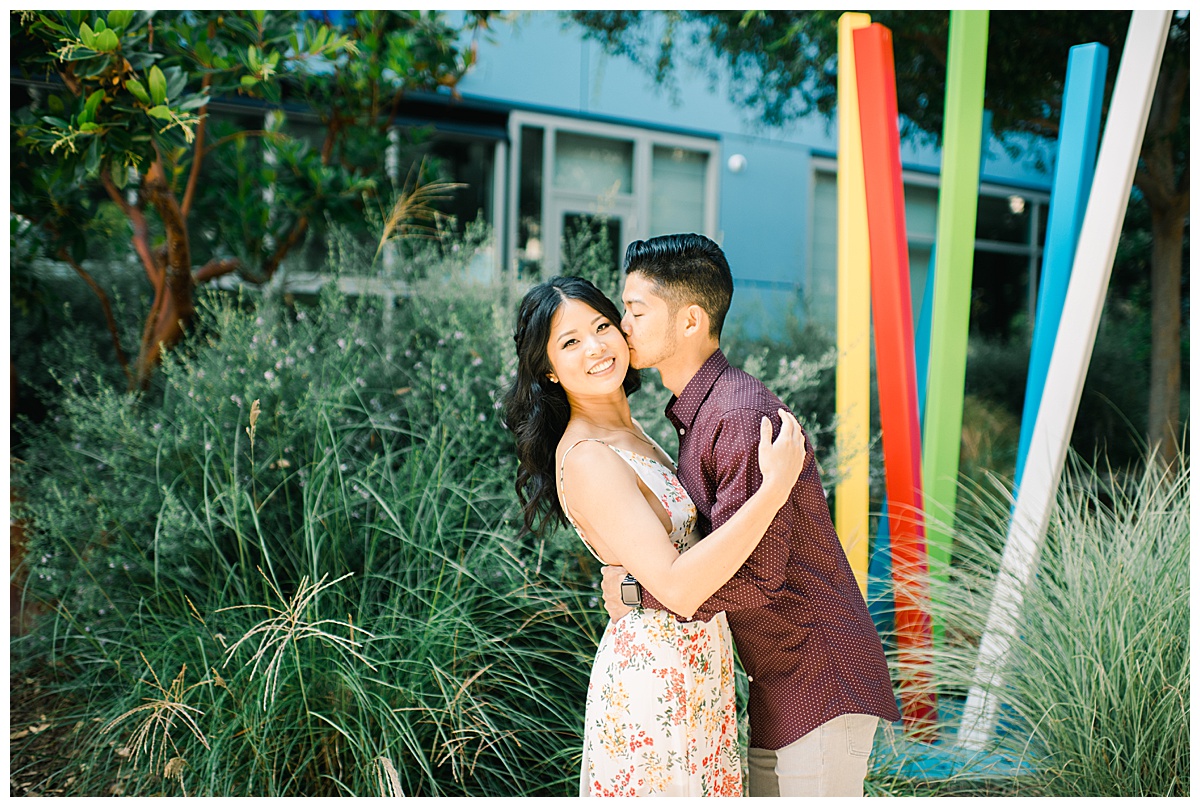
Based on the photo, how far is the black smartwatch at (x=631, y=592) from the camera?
183 centimetres

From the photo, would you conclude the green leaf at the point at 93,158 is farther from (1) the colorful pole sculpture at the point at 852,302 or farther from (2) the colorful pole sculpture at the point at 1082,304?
(2) the colorful pole sculpture at the point at 1082,304

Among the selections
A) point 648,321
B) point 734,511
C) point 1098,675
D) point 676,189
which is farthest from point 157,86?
point 676,189

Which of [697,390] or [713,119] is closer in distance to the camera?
[697,390]

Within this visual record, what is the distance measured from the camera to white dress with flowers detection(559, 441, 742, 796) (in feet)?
5.90

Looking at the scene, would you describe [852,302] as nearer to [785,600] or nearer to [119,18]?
[785,600]

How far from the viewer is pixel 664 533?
1.66m

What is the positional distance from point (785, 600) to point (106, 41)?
286 cm

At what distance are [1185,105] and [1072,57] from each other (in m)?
4.92

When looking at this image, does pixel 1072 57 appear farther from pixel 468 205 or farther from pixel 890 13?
pixel 468 205

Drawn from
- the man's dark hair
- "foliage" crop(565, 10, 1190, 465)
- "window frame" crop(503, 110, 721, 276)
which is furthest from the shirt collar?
"window frame" crop(503, 110, 721, 276)

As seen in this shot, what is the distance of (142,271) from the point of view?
6.31m

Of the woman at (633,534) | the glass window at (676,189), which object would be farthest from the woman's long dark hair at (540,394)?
the glass window at (676,189)

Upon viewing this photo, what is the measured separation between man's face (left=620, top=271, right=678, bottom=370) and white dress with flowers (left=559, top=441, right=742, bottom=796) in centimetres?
23

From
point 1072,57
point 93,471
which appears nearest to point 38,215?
point 93,471
